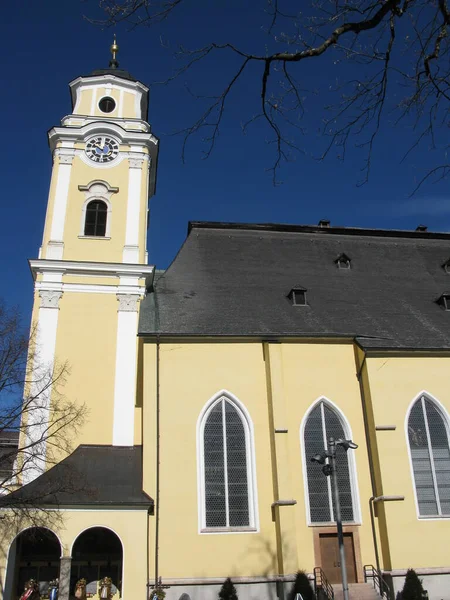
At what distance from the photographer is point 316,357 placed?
19188 millimetres

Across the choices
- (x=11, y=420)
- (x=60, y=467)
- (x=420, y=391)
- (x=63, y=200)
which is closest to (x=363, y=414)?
(x=420, y=391)

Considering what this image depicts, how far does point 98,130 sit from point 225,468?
15593 mm

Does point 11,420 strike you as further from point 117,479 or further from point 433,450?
point 433,450

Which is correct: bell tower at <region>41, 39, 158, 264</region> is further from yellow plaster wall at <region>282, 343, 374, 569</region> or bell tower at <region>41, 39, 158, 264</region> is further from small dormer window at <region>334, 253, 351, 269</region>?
yellow plaster wall at <region>282, 343, 374, 569</region>

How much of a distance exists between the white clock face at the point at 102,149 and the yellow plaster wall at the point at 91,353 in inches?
262

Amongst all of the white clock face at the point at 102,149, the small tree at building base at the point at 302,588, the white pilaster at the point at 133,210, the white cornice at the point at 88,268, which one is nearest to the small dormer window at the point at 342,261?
the white cornice at the point at 88,268

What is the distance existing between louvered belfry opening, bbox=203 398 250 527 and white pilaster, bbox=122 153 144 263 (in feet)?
25.5

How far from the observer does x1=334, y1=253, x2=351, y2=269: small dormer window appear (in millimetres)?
24594

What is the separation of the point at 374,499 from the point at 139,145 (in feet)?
55.7

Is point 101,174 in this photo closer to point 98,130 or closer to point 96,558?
point 98,130

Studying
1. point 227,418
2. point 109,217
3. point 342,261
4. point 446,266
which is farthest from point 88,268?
point 446,266

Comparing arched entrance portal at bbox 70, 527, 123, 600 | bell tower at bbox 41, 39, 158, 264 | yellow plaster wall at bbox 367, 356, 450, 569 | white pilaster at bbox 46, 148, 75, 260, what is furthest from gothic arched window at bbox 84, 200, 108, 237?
yellow plaster wall at bbox 367, 356, 450, 569

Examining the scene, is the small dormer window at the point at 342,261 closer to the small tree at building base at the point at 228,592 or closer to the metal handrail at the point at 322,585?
the metal handrail at the point at 322,585

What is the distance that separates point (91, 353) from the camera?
2109 centimetres
